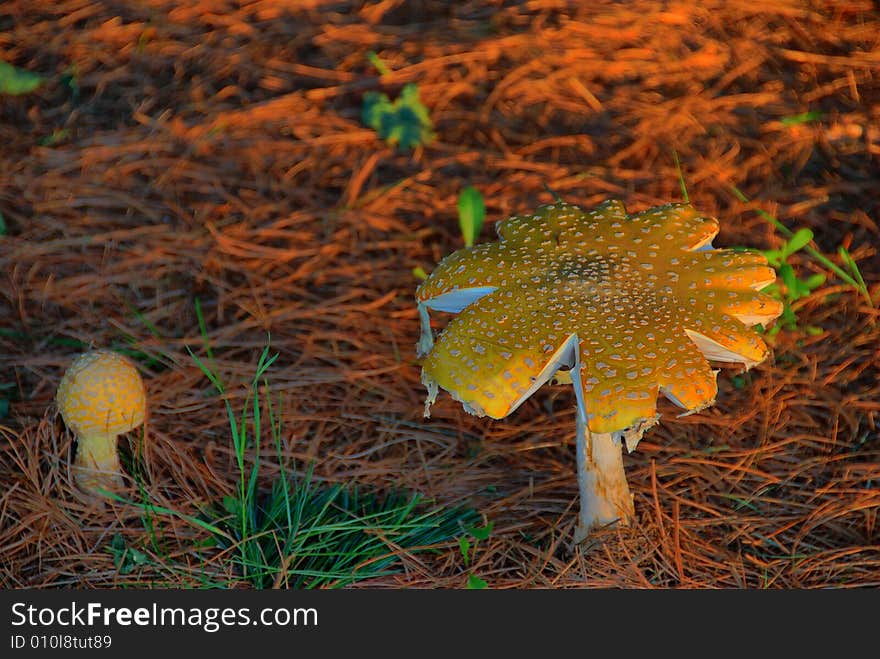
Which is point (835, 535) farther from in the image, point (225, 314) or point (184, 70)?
point (184, 70)

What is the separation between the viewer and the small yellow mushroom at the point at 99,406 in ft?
8.19

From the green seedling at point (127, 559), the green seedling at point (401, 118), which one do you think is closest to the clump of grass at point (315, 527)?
the green seedling at point (127, 559)

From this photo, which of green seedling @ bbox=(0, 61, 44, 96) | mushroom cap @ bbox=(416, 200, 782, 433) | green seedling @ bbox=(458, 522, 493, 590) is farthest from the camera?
green seedling @ bbox=(0, 61, 44, 96)

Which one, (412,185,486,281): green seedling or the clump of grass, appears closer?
the clump of grass

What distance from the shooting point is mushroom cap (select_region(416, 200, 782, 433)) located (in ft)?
6.99

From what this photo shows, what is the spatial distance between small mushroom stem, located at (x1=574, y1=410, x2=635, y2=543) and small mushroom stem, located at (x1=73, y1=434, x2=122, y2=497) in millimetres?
1260

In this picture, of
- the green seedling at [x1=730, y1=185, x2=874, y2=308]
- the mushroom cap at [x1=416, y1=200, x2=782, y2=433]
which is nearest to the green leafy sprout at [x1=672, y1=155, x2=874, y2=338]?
the green seedling at [x1=730, y1=185, x2=874, y2=308]

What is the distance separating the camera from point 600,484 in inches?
98.7

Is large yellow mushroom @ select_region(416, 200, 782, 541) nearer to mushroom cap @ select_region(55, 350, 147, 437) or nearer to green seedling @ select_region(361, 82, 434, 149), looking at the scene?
mushroom cap @ select_region(55, 350, 147, 437)

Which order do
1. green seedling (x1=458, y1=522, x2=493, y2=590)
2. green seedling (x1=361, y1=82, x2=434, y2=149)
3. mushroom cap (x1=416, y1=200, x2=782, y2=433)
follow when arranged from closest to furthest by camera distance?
mushroom cap (x1=416, y1=200, x2=782, y2=433) → green seedling (x1=458, y1=522, x2=493, y2=590) → green seedling (x1=361, y1=82, x2=434, y2=149)

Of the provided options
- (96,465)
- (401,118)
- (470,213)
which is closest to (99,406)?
(96,465)

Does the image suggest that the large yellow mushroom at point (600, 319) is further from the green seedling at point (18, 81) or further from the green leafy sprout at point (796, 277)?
the green seedling at point (18, 81)

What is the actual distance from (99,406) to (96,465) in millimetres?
225

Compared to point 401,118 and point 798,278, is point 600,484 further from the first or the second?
point 401,118
